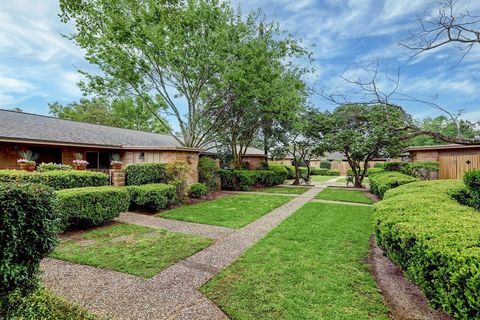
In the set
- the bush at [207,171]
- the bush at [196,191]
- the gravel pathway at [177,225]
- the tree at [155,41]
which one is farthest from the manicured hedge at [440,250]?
the bush at [207,171]

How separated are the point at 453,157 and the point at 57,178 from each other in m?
18.6

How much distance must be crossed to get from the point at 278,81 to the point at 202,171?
6.94 metres

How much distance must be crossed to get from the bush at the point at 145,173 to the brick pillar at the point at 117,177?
0.65ft

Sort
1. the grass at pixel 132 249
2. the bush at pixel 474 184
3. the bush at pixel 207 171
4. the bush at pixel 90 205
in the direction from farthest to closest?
the bush at pixel 207 171, the bush at pixel 90 205, the bush at pixel 474 184, the grass at pixel 132 249

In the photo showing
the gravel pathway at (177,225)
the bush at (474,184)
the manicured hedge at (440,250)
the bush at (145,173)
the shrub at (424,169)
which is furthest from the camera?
the shrub at (424,169)

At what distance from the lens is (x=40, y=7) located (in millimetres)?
6227

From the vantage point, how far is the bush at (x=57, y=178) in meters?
7.12

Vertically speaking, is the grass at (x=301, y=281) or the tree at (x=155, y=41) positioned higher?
the tree at (x=155, y=41)

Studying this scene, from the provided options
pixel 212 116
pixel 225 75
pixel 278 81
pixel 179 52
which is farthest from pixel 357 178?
pixel 179 52

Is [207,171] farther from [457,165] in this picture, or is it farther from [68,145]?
[457,165]

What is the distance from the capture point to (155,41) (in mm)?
10648

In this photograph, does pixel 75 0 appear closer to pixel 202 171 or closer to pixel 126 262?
pixel 126 262

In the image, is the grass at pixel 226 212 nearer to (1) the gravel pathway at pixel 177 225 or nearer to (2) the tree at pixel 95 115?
(1) the gravel pathway at pixel 177 225

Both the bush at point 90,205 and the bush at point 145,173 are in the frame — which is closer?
the bush at point 90,205
